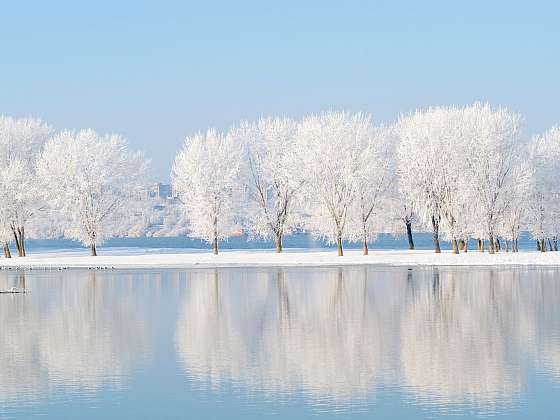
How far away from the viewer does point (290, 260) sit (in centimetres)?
7131

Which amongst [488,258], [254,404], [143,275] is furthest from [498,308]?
[488,258]

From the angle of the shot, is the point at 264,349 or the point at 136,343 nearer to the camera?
the point at 264,349

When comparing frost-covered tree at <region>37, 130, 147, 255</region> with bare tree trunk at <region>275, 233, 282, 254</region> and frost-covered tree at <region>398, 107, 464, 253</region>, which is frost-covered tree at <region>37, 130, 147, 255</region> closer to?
bare tree trunk at <region>275, 233, 282, 254</region>

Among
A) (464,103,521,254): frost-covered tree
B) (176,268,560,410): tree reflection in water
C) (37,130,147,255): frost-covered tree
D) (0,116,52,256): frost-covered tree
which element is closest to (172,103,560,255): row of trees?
(464,103,521,254): frost-covered tree

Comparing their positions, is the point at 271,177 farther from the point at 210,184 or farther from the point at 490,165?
the point at 490,165

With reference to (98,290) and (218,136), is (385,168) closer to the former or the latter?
(218,136)

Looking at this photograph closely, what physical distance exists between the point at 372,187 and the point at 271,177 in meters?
10.0

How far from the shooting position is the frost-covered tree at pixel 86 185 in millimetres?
81125

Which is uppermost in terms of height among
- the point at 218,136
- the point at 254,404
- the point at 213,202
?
the point at 218,136

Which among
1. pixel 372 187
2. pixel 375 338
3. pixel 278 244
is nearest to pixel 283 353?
pixel 375 338

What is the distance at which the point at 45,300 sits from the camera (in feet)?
125

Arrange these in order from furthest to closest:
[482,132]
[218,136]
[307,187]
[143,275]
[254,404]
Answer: [218,136] < [307,187] < [482,132] < [143,275] < [254,404]

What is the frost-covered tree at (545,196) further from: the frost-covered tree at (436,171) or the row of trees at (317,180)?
the frost-covered tree at (436,171)

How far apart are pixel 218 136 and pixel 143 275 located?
3306 cm
